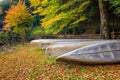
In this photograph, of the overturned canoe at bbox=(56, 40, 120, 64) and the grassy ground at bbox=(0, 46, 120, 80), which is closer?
the grassy ground at bbox=(0, 46, 120, 80)

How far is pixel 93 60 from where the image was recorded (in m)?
9.74

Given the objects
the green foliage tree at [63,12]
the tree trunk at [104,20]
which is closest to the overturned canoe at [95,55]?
the tree trunk at [104,20]

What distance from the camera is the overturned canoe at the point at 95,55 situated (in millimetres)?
9648

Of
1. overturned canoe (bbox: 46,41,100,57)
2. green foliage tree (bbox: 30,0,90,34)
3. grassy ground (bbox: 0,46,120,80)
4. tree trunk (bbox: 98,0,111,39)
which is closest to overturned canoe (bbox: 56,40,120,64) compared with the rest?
grassy ground (bbox: 0,46,120,80)

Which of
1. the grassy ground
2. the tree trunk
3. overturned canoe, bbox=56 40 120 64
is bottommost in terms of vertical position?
the grassy ground

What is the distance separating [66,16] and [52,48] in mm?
4727

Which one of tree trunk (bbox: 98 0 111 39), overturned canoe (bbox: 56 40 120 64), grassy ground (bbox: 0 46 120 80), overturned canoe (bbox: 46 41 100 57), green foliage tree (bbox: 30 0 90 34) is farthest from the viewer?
Result: green foliage tree (bbox: 30 0 90 34)

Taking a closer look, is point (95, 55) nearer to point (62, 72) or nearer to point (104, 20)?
point (62, 72)

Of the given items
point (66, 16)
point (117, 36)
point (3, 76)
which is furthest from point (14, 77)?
point (117, 36)

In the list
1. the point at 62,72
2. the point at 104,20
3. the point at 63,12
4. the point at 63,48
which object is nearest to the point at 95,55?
the point at 62,72

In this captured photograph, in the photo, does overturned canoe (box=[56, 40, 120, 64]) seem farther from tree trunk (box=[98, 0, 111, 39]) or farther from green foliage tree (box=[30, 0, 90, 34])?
green foliage tree (box=[30, 0, 90, 34])

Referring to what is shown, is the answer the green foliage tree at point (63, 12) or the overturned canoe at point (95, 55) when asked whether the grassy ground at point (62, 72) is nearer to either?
the overturned canoe at point (95, 55)

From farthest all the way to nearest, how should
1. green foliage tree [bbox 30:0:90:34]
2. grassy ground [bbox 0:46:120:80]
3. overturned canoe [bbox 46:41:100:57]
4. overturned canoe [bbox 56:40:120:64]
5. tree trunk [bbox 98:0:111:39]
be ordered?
1. green foliage tree [bbox 30:0:90:34]
2. tree trunk [bbox 98:0:111:39]
3. overturned canoe [bbox 46:41:100:57]
4. overturned canoe [bbox 56:40:120:64]
5. grassy ground [bbox 0:46:120:80]

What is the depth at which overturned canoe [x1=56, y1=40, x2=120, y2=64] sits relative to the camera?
380 inches
